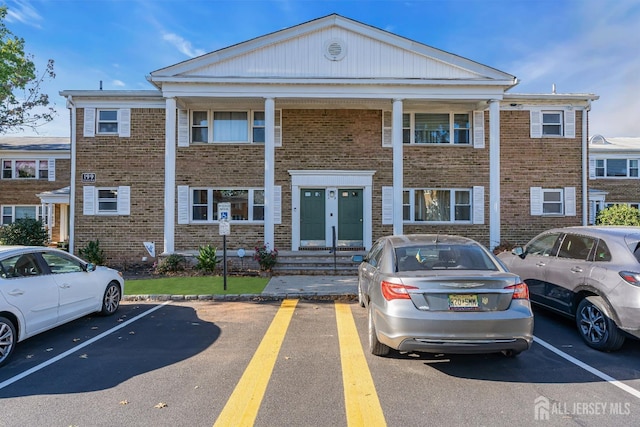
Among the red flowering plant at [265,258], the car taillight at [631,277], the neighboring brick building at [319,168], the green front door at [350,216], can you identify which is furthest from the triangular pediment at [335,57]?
the car taillight at [631,277]

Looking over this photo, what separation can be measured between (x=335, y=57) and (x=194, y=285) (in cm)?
866

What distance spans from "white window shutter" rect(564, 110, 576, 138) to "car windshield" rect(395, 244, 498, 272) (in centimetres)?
1199

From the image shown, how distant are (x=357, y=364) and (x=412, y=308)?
1.09 metres

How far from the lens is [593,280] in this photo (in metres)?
5.22

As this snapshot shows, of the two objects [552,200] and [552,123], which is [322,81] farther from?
[552,200]

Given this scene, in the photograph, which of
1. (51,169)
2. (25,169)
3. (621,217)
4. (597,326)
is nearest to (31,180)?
(25,169)

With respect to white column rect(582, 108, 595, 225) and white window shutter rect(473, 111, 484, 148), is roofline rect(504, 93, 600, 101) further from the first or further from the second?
white window shutter rect(473, 111, 484, 148)

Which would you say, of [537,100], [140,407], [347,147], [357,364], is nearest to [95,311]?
[140,407]

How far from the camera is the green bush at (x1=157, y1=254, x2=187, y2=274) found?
11695 mm

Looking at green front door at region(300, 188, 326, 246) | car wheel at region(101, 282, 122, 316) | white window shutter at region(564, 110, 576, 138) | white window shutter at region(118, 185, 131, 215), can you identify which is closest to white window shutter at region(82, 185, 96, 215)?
white window shutter at region(118, 185, 131, 215)

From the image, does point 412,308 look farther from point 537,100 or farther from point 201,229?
point 537,100

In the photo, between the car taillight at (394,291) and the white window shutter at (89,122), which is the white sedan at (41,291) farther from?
the white window shutter at (89,122)

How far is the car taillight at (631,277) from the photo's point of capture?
15.3 ft

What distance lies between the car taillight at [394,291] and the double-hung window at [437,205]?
392 inches
